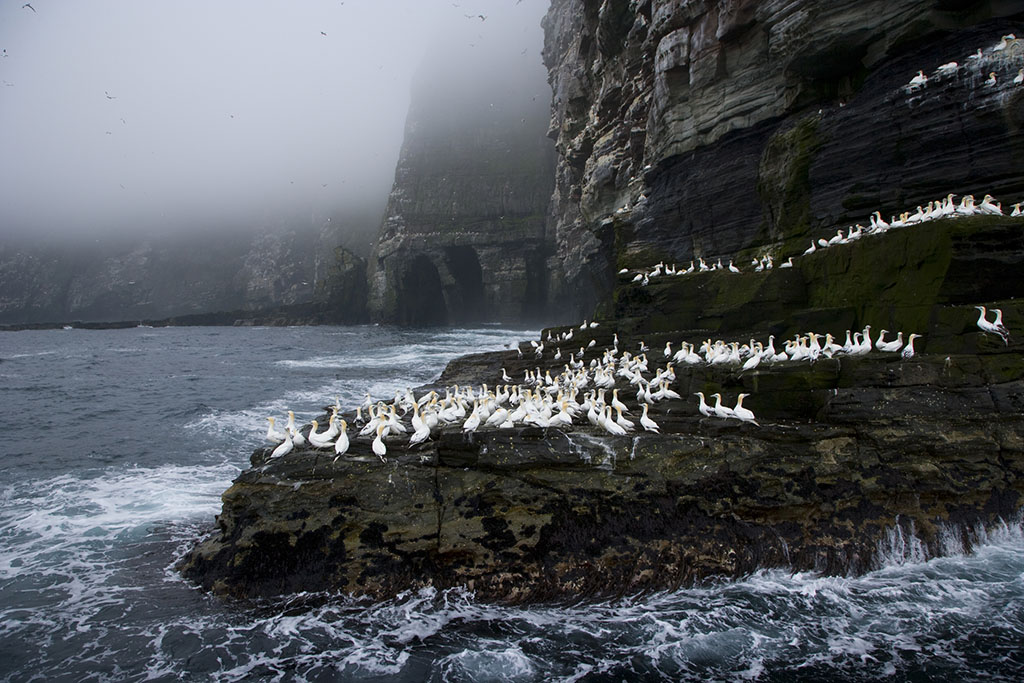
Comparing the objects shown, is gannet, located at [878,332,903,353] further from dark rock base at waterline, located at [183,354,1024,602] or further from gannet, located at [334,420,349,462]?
gannet, located at [334,420,349,462]

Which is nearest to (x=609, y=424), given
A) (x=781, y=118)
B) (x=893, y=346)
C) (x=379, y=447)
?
(x=379, y=447)

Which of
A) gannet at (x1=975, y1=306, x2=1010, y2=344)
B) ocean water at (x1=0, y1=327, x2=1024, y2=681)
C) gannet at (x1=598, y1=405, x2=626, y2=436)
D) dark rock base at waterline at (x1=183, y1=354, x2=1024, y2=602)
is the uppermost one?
gannet at (x1=975, y1=306, x2=1010, y2=344)

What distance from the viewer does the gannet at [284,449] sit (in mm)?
9531

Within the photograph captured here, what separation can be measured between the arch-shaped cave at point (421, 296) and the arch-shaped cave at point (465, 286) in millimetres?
3288

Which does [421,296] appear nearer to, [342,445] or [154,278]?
[342,445]

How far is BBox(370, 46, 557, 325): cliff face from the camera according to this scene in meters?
82.1

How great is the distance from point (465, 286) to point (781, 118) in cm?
6510

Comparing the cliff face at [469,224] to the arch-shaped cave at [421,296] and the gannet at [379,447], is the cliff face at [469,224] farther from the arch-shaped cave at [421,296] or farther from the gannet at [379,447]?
the gannet at [379,447]

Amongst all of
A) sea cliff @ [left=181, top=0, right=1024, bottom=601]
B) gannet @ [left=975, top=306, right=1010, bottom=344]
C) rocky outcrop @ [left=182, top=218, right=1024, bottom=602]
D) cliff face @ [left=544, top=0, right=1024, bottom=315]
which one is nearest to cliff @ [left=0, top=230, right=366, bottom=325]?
cliff face @ [left=544, top=0, right=1024, bottom=315]

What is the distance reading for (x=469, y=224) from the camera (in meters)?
85.5

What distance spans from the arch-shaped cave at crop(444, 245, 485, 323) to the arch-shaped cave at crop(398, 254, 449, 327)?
329cm

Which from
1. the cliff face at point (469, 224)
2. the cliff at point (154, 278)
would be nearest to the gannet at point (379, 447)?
the cliff face at point (469, 224)

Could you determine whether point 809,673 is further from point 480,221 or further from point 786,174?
point 480,221

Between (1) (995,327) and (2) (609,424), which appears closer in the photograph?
(2) (609,424)
